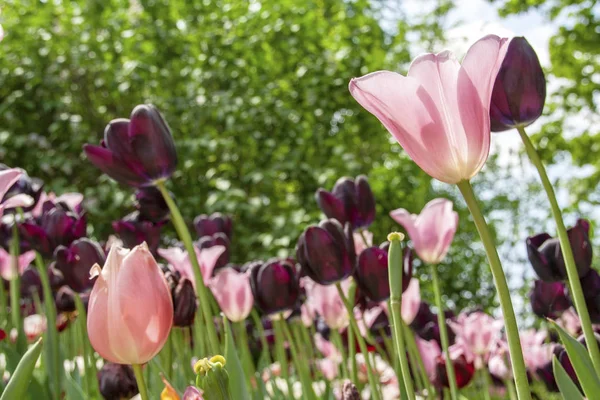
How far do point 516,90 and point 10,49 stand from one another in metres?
4.49

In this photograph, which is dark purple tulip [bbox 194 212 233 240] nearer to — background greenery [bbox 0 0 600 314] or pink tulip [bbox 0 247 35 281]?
pink tulip [bbox 0 247 35 281]

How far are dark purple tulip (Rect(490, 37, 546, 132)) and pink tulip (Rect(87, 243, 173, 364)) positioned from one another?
422 mm

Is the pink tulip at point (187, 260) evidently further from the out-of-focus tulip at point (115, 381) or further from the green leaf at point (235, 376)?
the green leaf at point (235, 376)

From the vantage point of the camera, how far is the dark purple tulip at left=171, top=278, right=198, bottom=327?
1008 mm

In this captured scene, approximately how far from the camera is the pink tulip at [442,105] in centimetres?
56

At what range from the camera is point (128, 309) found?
1.97ft

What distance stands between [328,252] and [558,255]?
34 centimetres

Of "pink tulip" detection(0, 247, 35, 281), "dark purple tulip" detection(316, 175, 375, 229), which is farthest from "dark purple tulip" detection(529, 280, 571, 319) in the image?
"pink tulip" detection(0, 247, 35, 281)

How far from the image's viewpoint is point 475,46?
559 mm

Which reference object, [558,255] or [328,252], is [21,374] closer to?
[328,252]

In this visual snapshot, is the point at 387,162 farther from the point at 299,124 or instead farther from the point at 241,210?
the point at 241,210

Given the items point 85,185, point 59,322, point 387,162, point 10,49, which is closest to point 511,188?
point 387,162

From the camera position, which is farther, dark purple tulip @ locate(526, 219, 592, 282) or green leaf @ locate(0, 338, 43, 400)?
dark purple tulip @ locate(526, 219, 592, 282)

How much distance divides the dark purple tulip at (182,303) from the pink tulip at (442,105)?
0.53 m
